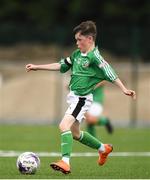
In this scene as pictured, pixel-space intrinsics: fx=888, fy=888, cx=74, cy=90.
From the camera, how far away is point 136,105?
3238 centimetres

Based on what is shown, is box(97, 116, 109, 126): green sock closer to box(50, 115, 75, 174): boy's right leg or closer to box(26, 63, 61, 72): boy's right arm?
box(26, 63, 61, 72): boy's right arm

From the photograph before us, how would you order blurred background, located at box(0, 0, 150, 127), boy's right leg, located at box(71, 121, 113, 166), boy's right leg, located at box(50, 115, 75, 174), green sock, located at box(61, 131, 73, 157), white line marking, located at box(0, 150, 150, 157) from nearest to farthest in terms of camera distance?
1. boy's right leg, located at box(50, 115, 75, 174)
2. green sock, located at box(61, 131, 73, 157)
3. boy's right leg, located at box(71, 121, 113, 166)
4. white line marking, located at box(0, 150, 150, 157)
5. blurred background, located at box(0, 0, 150, 127)

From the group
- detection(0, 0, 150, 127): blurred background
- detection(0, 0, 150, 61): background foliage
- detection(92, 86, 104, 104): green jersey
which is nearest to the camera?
detection(92, 86, 104, 104): green jersey

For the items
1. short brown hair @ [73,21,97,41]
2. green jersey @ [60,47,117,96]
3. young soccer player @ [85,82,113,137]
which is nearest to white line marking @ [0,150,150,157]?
young soccer player @ [85,82,113,137]

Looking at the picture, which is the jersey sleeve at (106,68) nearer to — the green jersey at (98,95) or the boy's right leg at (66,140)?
the boy's right leg at (66,140)

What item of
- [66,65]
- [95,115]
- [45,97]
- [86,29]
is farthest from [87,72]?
[45,97]

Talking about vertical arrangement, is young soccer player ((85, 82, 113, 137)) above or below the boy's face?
below

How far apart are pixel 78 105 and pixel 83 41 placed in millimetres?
929

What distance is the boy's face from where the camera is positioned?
12820 mm

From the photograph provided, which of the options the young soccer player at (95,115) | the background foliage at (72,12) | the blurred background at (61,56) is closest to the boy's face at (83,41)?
the young soccer player at (95,115)

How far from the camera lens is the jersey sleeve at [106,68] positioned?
12766 mm

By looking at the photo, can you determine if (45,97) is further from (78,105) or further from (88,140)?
(78,105)

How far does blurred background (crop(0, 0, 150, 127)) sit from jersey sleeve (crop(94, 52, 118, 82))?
17584 mm

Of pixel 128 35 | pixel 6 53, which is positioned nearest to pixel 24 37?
pixel 128 35
